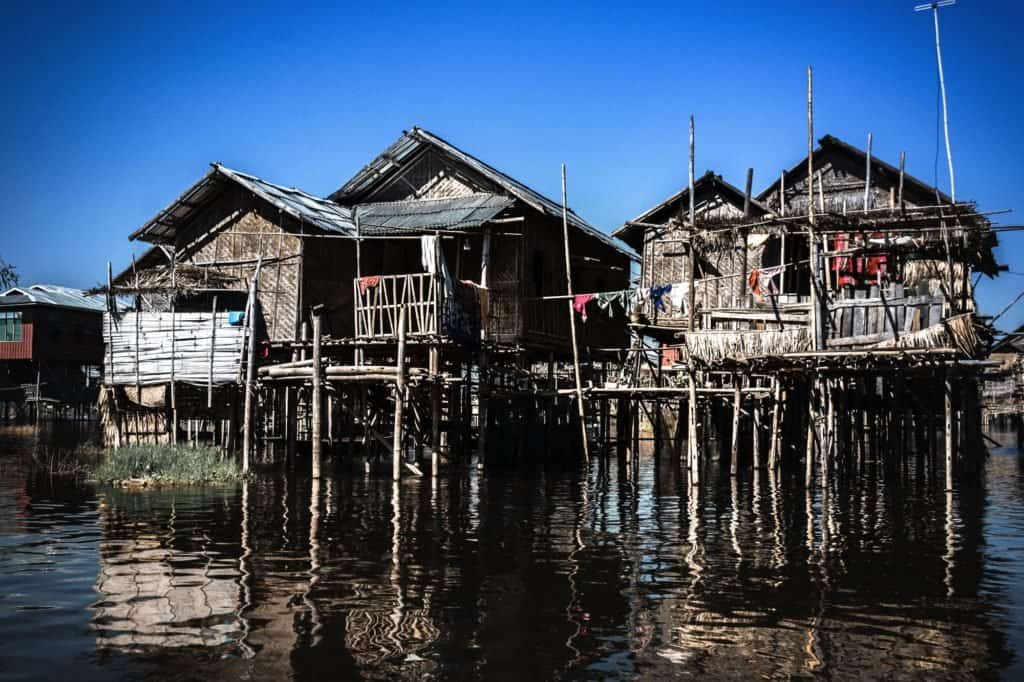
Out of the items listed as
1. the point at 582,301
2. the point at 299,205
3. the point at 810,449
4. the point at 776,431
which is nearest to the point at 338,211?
the point at 299,205

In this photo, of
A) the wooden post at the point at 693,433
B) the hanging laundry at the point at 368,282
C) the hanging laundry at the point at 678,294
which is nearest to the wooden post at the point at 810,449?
the wooden post at the point at 693,433

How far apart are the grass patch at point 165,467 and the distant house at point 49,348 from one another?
88.8 feet

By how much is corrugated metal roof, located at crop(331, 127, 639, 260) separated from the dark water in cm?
970

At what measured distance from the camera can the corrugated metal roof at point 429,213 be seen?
23.2 meters

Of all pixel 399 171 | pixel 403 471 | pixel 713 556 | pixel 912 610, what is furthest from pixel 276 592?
pixel 399 171

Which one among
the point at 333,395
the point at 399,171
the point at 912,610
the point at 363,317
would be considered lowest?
the point at 912,610

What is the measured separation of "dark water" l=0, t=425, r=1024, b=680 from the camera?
7480mm

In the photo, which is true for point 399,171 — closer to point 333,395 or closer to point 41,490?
point 333,395

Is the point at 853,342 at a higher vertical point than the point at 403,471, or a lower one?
higher

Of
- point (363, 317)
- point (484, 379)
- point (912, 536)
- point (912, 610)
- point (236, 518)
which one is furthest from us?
point (484, 379)

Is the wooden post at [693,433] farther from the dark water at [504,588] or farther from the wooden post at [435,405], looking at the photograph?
the wooden post at [435,405]

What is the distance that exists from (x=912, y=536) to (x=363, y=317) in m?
12.4

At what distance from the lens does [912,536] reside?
524 inches

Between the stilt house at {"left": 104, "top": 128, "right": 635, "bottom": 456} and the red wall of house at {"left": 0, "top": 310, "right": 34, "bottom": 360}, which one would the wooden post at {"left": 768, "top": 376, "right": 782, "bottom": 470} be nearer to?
the stilt house at {"left": 104, "top": 128, "right": 635, "bottom": 456}
